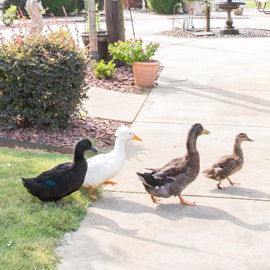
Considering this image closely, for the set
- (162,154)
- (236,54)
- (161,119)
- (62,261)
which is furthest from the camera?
(236,54)

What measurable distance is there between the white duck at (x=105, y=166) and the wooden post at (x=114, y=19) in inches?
292

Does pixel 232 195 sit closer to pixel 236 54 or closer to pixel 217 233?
pixel 217 233

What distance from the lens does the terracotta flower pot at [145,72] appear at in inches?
417

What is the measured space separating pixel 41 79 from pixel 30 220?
2.82 m

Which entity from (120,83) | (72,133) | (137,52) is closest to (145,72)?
(137,52)

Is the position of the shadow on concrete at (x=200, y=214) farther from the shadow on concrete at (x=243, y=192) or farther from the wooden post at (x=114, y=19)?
the wooden post at (x=114, y=19)

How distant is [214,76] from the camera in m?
12.0

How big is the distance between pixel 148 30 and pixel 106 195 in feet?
60.0

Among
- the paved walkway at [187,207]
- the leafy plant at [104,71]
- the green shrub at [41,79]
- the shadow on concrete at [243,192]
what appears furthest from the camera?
the leafy plant at [104,71]

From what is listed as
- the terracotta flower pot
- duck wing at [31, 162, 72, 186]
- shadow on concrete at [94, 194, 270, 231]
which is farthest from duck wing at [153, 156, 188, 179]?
the terracotta flower pot

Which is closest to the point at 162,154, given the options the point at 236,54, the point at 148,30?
the point at 236,54

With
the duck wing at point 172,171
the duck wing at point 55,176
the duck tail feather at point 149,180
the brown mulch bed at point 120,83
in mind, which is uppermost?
the duck wing at point 55,176

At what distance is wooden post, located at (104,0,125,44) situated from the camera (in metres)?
12.4

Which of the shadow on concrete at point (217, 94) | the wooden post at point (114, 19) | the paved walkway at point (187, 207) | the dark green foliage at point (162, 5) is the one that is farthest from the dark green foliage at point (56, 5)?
the paved walkway at point (187, 207)
